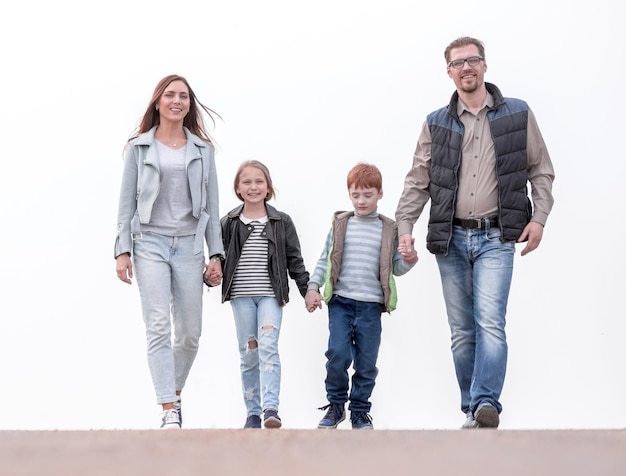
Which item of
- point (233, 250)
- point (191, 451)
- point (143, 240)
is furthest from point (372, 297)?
point (191, 451)

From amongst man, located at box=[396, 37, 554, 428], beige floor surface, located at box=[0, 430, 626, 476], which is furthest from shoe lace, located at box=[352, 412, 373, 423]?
beige floor surface, located at box=[0, 430, 626, 476]

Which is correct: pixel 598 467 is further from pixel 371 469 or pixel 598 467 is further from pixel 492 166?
pixel 492 166

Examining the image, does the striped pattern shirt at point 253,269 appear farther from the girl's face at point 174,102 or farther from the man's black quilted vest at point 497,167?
the man's black quilted vest at point 497,167

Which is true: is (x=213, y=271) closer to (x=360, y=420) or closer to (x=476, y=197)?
(x=360, y=420)

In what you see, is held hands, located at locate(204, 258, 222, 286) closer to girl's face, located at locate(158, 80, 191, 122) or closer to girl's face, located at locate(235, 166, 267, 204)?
girl's face, located at locate(235, 166, 267, 204)

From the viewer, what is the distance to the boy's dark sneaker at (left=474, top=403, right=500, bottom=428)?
518 cm

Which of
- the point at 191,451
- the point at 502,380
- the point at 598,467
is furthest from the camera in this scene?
the point at 502,380

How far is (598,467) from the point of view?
3086 mm

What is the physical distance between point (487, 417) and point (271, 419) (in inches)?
45.6

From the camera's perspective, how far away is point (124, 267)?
18.7 ft

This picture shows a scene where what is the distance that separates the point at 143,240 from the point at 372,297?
4.20 feet

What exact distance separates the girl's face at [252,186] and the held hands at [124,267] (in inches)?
39.3

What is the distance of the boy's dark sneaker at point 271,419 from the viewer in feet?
18.9

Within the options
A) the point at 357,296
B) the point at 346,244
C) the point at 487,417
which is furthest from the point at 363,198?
the point at 487,417
